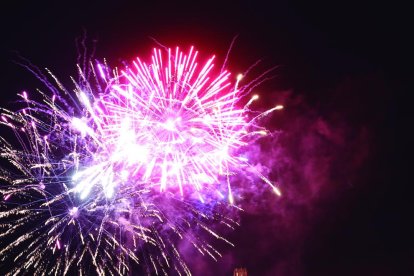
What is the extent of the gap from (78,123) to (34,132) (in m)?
1.16

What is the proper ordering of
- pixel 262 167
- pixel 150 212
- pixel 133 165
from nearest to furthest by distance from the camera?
1. pixel 133 165
2. pixel 150 212
3. pixel 262 167

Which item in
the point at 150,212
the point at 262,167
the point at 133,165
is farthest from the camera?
the point at 262,167

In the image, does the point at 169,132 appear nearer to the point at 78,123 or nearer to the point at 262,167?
the point at 78,123

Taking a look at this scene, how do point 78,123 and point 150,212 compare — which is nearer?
point 78,123

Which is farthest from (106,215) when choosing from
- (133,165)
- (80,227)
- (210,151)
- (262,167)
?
(262,167)

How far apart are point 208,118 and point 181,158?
1134 millimetres

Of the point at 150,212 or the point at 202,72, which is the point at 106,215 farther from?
the point at 202,72

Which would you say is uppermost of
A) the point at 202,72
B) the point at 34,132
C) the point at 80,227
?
the point at 202,72

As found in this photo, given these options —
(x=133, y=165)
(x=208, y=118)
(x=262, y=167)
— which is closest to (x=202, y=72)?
(x=208, y=118)

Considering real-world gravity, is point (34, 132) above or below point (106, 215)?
above

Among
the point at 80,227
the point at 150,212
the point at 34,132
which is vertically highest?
the point at 34,132

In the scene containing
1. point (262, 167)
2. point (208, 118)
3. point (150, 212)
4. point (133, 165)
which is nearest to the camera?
point (208, 118)

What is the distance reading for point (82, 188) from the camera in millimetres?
8625

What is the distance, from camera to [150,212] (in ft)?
32.6
